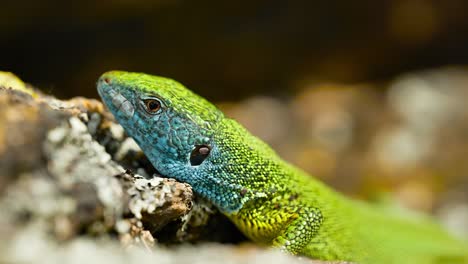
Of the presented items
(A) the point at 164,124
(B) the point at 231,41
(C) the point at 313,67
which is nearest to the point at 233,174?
(A) the point at 164,124

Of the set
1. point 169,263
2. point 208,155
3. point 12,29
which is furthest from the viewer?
point 12,29

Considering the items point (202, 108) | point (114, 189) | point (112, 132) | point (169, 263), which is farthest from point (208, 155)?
point (169, 263)

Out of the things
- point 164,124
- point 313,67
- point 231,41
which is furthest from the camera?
point 313,67

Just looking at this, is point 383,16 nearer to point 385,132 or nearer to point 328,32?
point 328,32

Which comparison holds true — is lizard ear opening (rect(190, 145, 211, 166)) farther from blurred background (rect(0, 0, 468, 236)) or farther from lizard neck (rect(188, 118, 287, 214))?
blurred background (rect(0, 0, 468, 236))

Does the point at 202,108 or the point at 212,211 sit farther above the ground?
the point at 202,108

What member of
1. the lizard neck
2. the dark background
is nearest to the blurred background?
the dark background

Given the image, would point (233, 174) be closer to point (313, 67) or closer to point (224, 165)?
point (224, 165)
